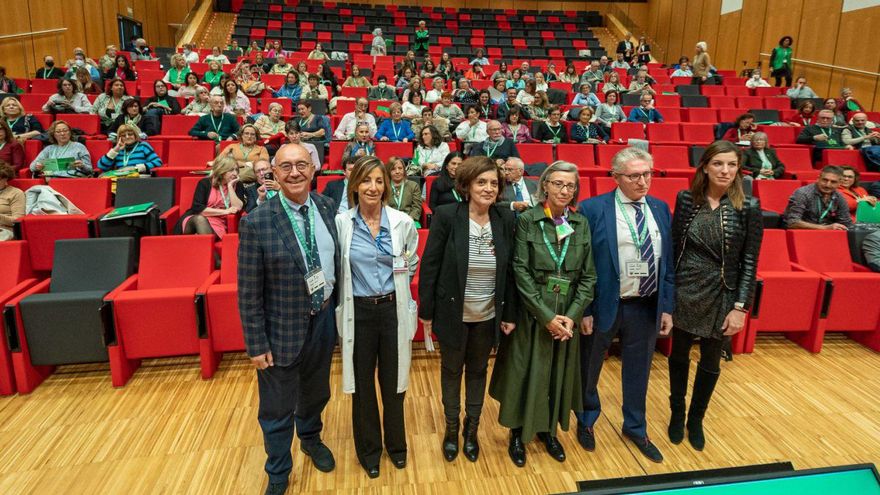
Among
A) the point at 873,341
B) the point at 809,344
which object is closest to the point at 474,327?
the point at 809,344

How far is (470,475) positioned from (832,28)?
1070 centimetres

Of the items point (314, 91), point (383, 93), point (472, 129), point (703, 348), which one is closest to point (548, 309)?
point (703, 348)

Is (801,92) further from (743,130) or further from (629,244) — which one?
(629,244)

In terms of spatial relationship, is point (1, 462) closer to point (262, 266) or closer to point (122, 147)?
point (262, 266)

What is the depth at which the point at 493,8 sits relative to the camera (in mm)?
16188

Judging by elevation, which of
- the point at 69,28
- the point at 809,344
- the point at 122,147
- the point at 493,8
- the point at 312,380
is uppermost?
the point at 493,8

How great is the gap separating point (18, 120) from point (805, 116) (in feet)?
32.0

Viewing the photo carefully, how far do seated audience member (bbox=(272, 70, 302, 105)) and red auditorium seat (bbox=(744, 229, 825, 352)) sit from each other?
6.35 metres

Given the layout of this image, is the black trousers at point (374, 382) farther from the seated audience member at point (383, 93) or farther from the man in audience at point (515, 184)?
the seated audience member at point (383, 93)

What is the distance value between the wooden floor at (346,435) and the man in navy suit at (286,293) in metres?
0.38

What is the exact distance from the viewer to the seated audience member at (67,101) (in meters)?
6.03

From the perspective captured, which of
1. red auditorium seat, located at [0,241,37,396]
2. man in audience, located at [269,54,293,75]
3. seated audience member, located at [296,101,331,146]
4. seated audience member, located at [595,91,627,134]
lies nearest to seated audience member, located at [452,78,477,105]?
→ seated audience member, located at [595,91,627,134]

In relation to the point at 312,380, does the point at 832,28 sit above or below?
above

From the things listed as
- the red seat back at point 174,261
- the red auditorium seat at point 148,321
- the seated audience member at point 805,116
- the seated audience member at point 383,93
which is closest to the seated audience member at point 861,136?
the seated audience member at point 805,116
